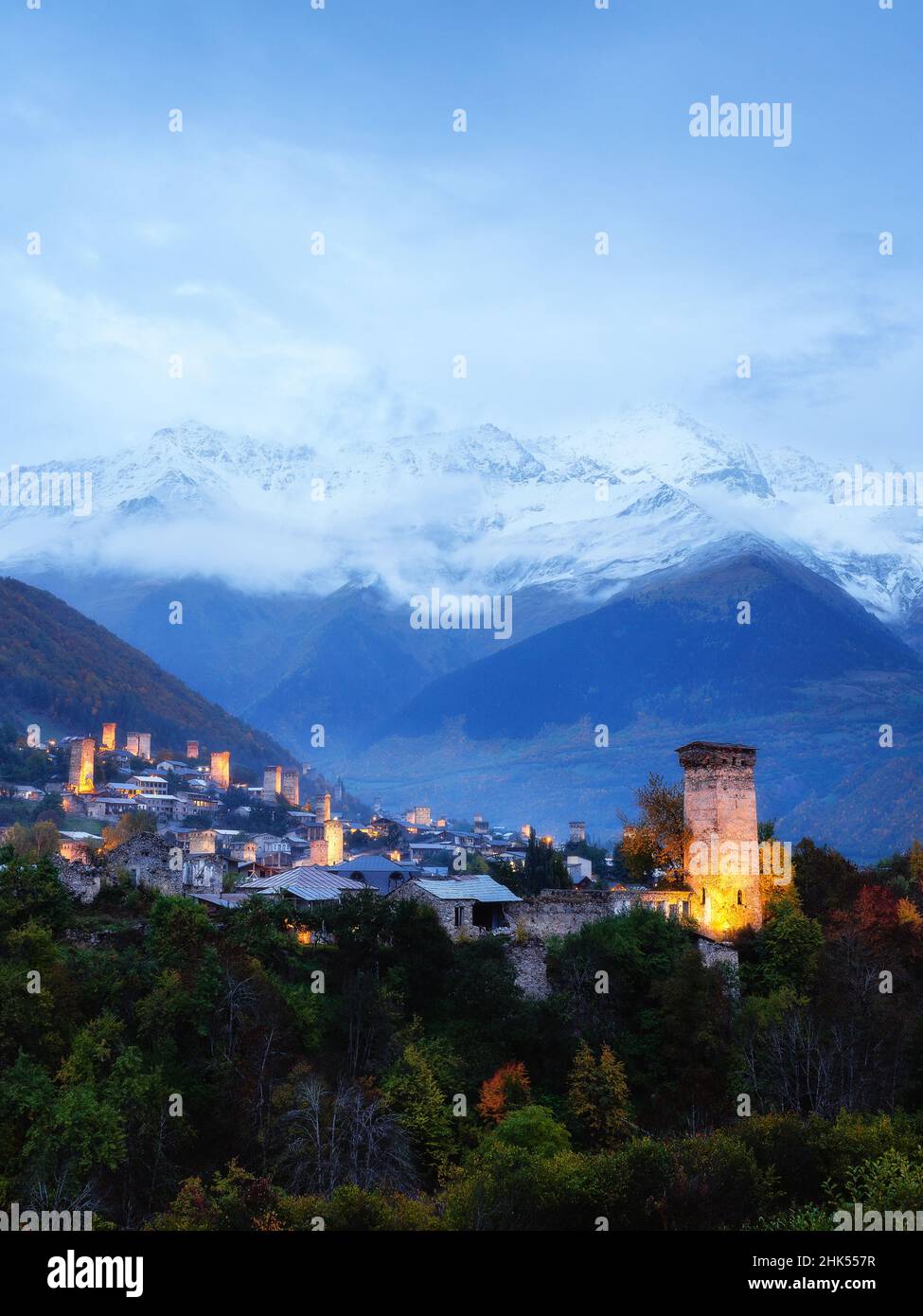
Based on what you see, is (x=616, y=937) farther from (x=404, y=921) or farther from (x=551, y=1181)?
(x=551, y=1181)

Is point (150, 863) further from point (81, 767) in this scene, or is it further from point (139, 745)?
point (139, 745)

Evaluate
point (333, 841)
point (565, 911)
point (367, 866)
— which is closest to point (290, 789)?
point (333, 841)

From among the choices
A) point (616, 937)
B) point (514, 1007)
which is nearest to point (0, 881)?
point (514, 1007)

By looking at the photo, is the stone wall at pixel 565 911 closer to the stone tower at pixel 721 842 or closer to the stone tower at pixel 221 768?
the stone tower at pixel 721 842

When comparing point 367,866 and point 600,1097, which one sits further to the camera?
point 367,866

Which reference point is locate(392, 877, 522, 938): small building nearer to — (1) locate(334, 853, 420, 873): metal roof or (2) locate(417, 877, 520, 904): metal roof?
(2) locate(417, 877, 520, 904): metal roof
